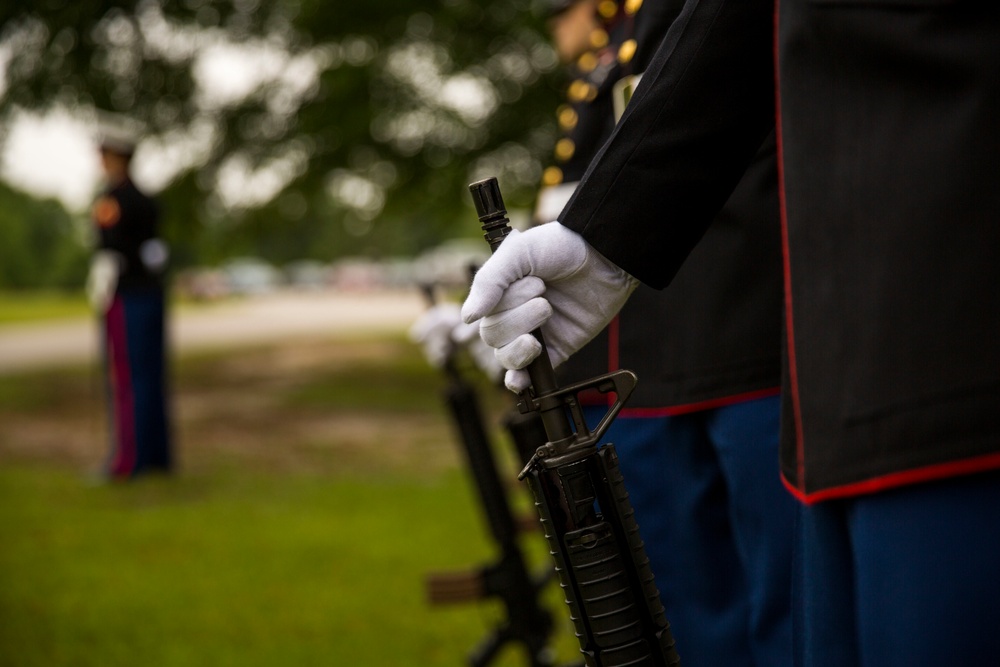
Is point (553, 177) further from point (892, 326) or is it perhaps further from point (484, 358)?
point (892, 326)

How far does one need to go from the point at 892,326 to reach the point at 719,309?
66cm

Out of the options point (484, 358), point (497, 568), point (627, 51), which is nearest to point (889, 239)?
point (627, 51)

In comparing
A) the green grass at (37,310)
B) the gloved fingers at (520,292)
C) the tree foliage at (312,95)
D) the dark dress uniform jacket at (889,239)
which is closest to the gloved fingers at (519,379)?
the gloved fingers at (520,292)

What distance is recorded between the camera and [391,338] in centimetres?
1950

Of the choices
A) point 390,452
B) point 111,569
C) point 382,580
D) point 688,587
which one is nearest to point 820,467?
point 688,587

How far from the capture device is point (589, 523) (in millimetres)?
1372

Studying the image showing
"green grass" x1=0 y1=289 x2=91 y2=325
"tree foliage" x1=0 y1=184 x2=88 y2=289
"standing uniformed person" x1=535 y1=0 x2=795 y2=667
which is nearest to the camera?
"standing uniformed person" x1=535 y1=0 x2=795 y2=667

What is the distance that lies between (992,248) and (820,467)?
10.7 inches

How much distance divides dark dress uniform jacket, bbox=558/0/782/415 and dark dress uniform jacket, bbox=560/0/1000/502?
1.54 feet

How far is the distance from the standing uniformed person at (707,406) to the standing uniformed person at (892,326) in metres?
0.43

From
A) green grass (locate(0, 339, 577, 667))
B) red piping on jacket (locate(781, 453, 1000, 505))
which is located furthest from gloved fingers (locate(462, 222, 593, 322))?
green grass (locate(0, 339, 577, 667))

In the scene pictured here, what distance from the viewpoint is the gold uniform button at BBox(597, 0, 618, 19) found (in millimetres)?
2062

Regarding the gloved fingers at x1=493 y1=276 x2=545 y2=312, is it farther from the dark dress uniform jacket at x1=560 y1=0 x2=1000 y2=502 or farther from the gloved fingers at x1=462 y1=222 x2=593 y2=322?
the dark dress uniform jacket at x1=560 y1=0 x2=1000 y2=502

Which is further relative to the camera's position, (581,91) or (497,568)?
(497,568)
